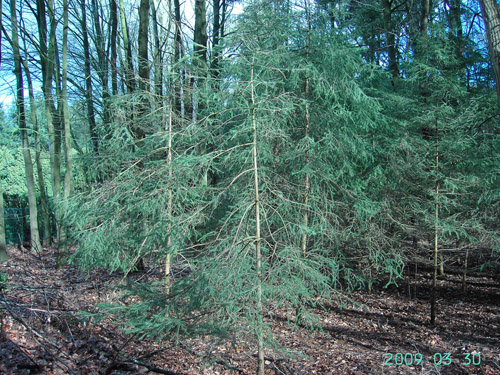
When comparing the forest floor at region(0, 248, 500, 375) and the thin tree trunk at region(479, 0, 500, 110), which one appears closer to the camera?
the thin tree trunk at region(479, 0, 500, 110)

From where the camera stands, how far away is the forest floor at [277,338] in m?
4.71

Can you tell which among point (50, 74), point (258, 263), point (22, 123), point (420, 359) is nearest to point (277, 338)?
point (420, 359)

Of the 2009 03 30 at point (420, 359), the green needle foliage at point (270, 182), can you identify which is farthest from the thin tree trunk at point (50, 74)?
the 2009 03 30 at point (420, 359)

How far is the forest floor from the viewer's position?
4.71 metres

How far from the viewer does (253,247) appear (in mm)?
4574

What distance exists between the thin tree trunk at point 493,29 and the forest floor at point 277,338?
341 centimetres

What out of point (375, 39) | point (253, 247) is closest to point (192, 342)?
point (253, 247)

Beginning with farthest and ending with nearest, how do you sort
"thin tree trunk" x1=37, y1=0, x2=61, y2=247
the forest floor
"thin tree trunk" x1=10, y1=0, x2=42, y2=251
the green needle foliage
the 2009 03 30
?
"thin tree trunk" x1=10, y1=0, x2=42, y2=251 → "thin tree trunk" x1=37, y1=0, x2=61, y2=247 → the 2009 03 30 → the forest floor → the green needle foliage

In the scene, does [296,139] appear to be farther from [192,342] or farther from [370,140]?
[192,342]

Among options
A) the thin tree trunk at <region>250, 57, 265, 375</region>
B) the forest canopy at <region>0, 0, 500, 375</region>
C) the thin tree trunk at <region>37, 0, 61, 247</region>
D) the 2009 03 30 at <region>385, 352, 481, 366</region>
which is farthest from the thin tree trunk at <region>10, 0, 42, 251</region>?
the 2009 03 30 at <region>385, 352, 481, 366</region>

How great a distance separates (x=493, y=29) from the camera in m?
4.33

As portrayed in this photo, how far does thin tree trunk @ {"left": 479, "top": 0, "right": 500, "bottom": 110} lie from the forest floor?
3.41m

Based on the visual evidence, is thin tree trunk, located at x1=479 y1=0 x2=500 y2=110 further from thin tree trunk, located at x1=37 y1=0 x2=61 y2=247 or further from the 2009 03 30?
thin tree trunk, located at x1=37 y1=0 x2=61 y2=247

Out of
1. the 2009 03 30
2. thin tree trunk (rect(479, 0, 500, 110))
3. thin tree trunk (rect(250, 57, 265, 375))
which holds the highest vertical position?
thin tree trunk (rect(479, 0, 500, 110))
